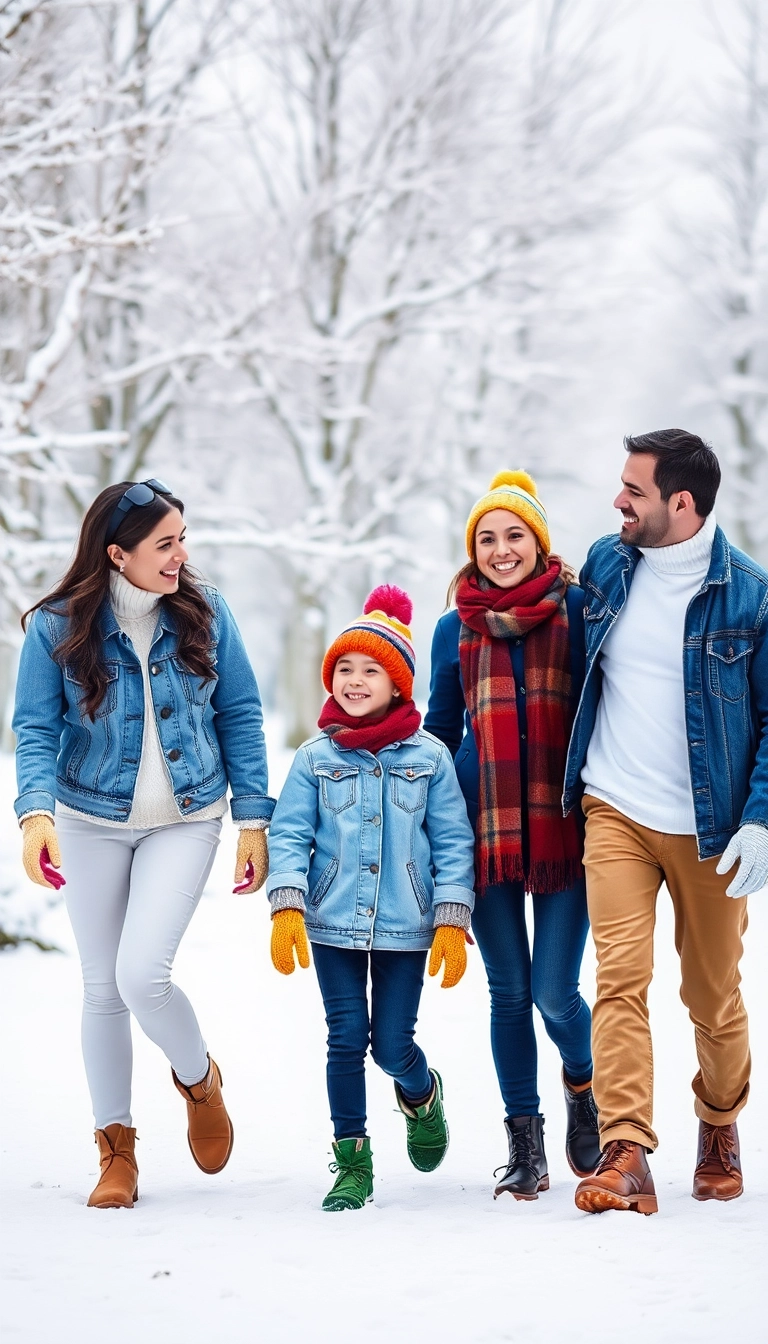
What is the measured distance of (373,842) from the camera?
369 cm

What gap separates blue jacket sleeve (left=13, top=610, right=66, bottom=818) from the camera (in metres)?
3.64

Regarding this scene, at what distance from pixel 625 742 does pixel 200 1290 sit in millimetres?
1748

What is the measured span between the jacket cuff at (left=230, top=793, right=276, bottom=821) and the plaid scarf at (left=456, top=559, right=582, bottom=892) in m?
0.63

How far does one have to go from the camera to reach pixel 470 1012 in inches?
258

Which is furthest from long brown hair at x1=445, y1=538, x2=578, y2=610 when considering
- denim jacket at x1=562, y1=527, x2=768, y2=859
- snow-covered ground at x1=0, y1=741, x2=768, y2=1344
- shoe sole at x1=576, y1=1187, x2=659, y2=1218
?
shoe sole at x1=576, y1=1187, x2=659, y2=1218

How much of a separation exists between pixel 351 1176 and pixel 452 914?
2.58ft

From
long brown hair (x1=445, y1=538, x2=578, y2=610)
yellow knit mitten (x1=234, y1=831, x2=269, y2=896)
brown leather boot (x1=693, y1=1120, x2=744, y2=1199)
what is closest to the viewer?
brown leather boot (x1=693, y1=1120, x2=744, y2=1199)

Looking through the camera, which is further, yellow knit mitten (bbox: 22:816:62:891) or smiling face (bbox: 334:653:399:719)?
smiling face (bbox: 334:653:399:719)

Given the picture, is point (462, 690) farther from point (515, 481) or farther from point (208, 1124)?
point (208, 1124)

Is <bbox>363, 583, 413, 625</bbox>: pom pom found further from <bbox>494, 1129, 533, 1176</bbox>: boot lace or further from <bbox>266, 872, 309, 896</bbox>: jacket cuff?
<bbox>494, 1129, 533, 1176</bbox>: boot lace

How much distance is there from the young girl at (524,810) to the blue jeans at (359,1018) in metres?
0.27

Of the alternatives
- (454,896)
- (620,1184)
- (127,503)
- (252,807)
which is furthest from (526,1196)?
(127,503)

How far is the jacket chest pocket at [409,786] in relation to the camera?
374cm

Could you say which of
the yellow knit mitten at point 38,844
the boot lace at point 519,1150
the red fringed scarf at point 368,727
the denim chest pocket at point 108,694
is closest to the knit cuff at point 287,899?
the red fringed scarf at point 368,727
